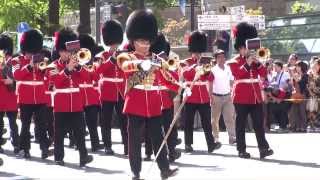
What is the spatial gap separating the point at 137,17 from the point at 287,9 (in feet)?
103

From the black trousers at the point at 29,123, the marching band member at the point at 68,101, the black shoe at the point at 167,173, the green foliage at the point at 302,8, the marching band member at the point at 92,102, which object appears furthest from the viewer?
the green foliage at the point at 302,8

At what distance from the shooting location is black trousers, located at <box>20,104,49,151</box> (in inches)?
461

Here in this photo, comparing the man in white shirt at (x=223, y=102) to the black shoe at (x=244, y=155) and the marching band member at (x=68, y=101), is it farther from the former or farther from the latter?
the marching band member at (x=68, y=101)

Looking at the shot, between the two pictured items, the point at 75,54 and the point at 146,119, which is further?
the point at 75,54

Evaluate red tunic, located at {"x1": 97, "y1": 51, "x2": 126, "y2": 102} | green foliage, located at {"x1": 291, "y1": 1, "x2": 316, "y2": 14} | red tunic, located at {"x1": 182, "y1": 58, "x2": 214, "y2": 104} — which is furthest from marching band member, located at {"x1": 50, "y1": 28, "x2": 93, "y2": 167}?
green foliage, located at {"x1": 291, "y1": 1, "x2": 316, "y2": 14}

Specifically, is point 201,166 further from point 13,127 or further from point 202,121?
point 13,127

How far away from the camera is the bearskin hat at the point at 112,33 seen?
12.2 m

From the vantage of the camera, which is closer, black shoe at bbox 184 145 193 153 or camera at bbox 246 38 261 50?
camera at bbox 246 38 261 50

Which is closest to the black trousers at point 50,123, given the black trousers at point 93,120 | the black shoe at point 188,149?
the black trousers at point 93,120

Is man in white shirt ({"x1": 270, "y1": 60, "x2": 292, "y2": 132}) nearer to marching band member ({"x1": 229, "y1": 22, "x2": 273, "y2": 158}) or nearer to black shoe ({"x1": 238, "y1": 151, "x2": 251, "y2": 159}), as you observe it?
marching band member ({"x1": 229, "y1": 22, "x2": 273, "y2": 158})

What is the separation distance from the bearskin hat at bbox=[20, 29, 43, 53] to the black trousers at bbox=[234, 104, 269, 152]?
3295 millimetres

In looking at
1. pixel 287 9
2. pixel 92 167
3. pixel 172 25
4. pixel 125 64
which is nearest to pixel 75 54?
pixel 92 167

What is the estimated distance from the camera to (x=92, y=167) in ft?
35.1

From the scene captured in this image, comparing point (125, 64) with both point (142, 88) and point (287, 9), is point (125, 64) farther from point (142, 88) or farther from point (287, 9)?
point (287, 9)
